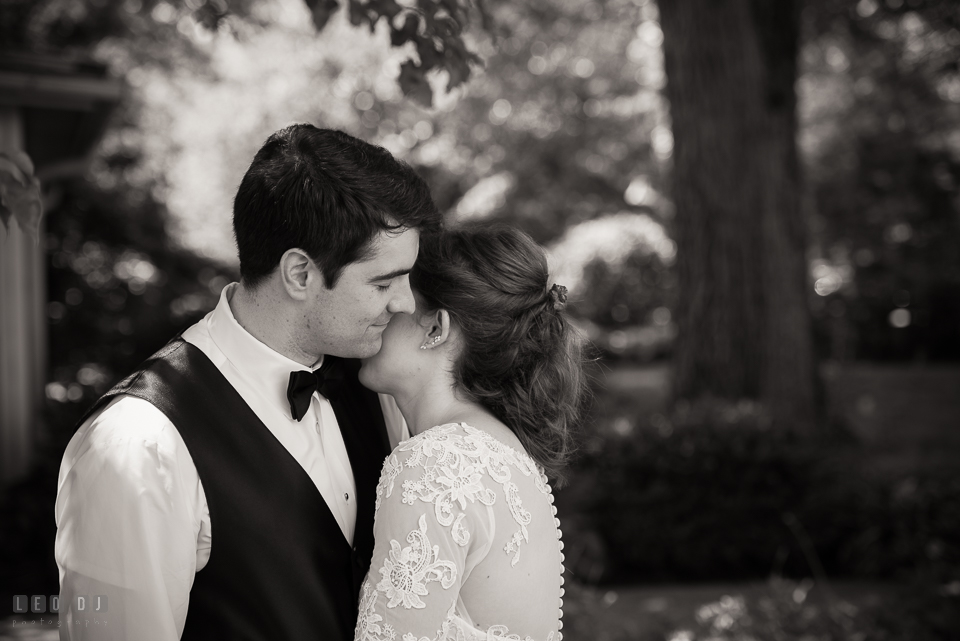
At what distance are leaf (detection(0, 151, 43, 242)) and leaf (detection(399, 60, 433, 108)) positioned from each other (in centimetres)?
134

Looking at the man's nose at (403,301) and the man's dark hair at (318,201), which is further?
the man's nose at (403,301)

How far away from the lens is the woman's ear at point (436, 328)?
7.52 feet

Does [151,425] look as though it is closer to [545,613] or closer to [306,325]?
[306,325]

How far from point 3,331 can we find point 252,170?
6.00 m

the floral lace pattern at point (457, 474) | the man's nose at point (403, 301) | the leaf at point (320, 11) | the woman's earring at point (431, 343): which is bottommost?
the floral lace pattern at point (457, 474)

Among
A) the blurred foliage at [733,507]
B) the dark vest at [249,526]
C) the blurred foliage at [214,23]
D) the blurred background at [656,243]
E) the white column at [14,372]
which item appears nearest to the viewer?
the dark vest at [249,526]

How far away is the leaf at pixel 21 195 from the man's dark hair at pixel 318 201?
0.72 m

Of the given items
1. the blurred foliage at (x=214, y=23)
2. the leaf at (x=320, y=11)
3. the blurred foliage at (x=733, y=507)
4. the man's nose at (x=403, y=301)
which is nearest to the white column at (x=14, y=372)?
the blurred foliage at (x=214, y=23)

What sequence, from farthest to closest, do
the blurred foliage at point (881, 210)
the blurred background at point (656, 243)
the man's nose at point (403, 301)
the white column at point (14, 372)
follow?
the blurred foliage at point (881, 210)
the white column at point (14, 372)
the blurred background at point (656, 243)
the man's nose at point (403, 301)

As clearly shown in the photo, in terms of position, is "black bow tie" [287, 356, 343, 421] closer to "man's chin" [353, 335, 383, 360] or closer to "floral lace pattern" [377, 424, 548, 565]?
"man's chin" [353, 335, 383, 360]

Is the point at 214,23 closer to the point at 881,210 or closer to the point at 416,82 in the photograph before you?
the point at 416,82

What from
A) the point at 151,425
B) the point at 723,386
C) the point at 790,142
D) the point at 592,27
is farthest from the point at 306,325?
the point at 592,27

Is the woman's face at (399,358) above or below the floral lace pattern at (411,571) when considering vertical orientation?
above

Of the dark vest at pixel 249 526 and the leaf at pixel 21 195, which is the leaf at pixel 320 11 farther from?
the dark vest at pixel 249 526
